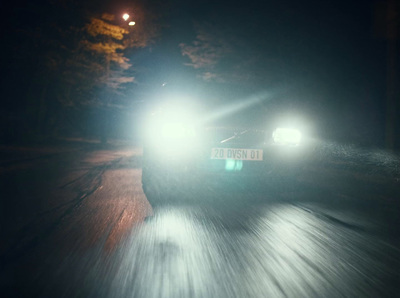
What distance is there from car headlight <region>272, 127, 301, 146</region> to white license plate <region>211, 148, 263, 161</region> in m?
0.40

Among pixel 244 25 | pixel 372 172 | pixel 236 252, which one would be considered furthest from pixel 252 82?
pixel 236 252

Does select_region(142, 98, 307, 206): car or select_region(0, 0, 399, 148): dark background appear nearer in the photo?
select_region(142, 98, 307, 206): car

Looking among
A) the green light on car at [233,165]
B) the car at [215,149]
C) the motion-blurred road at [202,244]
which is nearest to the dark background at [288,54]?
the car at [215,149]

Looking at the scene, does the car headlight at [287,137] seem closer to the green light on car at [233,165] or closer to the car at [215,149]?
the car at [215,149]

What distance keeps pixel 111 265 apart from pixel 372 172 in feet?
22.4

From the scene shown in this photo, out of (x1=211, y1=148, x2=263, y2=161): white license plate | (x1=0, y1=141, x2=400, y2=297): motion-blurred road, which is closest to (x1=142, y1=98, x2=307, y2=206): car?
(x1=211, y1=148, x2=263, y2=161): white license plate

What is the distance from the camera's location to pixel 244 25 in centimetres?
955

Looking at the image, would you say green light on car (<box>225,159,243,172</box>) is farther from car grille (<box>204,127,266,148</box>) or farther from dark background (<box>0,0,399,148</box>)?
dark background (<box>0,0,399,148</box>)

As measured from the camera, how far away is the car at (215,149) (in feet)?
14.4

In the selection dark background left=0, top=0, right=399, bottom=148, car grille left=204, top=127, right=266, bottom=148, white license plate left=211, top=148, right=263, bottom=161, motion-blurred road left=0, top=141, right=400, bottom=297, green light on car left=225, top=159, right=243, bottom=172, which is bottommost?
motion-blurred road left=0, top=141, right=400, bottom=297

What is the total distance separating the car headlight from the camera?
456 cm

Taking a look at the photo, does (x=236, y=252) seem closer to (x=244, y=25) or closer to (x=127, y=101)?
(x=244, y=25)

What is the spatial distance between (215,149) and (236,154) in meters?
0.34

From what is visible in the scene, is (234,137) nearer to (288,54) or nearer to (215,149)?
(215,149)
